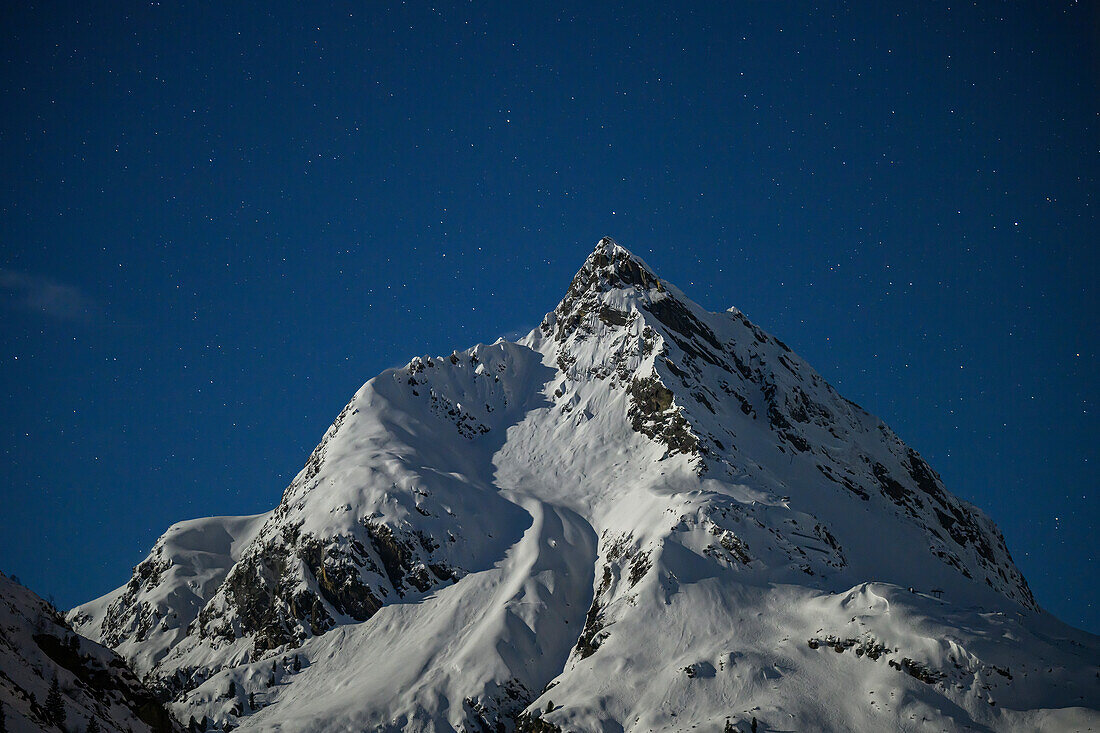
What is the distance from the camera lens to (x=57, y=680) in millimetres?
31812

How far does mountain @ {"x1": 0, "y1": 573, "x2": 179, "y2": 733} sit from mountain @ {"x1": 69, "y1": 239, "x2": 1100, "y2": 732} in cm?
5961

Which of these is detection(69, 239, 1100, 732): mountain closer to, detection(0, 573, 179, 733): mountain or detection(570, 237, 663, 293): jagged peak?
detection(570, 237, 663, 293): jagged peak

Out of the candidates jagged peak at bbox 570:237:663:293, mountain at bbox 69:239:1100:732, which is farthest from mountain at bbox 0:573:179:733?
jagged peak at bbox 570:237:663:293

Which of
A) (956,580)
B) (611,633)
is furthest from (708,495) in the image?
(956,580)

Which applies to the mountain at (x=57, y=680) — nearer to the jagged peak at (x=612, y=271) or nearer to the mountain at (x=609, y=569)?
the mountain at (x=609, y=569)

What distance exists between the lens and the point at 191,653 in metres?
133

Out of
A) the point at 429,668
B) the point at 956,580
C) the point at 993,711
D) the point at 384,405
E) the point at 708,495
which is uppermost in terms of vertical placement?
the point at 384,405

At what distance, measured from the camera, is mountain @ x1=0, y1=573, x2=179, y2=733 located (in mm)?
28656

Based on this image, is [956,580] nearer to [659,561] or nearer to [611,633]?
[659,561]

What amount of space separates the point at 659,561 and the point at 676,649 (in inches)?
529

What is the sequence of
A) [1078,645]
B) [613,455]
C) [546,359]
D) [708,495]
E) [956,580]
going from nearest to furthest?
[1078,645] → [708,495] → [956,580] → [613,455] → [546,359]

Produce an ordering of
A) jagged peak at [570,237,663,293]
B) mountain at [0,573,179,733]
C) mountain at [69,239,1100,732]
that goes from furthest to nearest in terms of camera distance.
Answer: jagged peak at [570,237,663,293] → mountain at [69,239,1100,732] → mountain at [0,573,179,733]

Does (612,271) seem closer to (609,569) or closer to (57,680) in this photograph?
(609,569)

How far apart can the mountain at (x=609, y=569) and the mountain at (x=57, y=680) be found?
5961 cm
